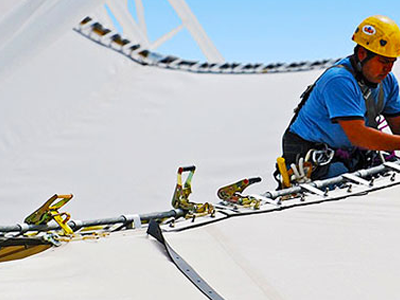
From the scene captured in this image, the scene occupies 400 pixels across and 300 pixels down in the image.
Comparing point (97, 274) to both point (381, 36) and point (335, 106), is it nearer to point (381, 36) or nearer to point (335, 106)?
point (335, 106)

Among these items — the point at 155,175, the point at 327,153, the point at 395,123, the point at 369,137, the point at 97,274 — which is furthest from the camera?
the point at 155,175

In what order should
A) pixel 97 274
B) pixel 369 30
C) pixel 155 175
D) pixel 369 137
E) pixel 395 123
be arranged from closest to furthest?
pixel 97 274
pixel 369 137
pixel 369 30
pixel 395 123
pixel 155 175

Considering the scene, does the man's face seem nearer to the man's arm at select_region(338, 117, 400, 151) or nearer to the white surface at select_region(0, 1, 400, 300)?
the man's arm at select_region(338, 117, 400, 151)

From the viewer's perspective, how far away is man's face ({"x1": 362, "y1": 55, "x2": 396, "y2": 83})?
10.2ft

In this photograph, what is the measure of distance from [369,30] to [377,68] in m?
0.19

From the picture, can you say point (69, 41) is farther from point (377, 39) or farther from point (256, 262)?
point (256, 262)

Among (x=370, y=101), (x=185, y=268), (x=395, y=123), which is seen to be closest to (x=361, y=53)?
(x=370, y=101)

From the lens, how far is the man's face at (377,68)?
3.12 metres

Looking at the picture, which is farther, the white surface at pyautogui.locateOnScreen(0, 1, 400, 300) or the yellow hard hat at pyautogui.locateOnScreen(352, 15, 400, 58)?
the yellow hard hat at pyautogui.locateOnScreen(352, 15, 400, 58)

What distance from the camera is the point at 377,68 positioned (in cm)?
313

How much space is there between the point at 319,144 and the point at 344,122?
0.33m

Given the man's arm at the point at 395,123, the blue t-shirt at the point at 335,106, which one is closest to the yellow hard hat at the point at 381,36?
the blue t-shirt at the point at 335,106

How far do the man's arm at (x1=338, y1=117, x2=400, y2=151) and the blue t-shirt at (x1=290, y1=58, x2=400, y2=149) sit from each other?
0.14ft

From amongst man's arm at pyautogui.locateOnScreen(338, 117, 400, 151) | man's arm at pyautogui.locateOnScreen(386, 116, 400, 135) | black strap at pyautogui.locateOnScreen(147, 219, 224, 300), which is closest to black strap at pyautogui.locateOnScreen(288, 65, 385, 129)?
man's arm at pyautogui.locateOnScreen(386, 116, 400, 135)
